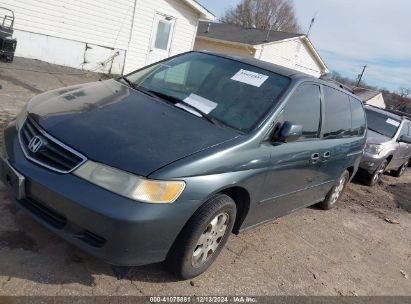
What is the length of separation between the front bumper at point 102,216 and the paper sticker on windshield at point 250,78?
158 centimetres

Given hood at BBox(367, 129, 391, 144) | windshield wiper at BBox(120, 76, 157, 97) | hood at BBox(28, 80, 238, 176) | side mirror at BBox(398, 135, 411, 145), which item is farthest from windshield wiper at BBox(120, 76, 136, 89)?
side mirror at BBox(398, 135, 411, 145)

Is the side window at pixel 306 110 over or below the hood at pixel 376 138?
over

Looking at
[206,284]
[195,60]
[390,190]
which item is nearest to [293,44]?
[390,190]

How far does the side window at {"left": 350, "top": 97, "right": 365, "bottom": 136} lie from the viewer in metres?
5.74

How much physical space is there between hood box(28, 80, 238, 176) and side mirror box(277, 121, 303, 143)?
48 cm

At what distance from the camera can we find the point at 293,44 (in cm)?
2656

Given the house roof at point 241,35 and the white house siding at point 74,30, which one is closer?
the white house siding at point 74,30

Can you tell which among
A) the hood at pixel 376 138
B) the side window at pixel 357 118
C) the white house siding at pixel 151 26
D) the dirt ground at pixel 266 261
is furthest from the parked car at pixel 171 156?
the white house siding at pixel 151 26

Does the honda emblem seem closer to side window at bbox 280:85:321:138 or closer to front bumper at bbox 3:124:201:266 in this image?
front bumper at bbox 3:124:201:266

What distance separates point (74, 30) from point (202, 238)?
36.4ft

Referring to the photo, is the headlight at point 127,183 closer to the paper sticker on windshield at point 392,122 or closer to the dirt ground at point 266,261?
the dirt ground at point 266,261

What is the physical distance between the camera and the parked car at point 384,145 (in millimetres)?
8703

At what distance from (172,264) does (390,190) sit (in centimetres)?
765

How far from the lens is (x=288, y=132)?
363 centimetres
